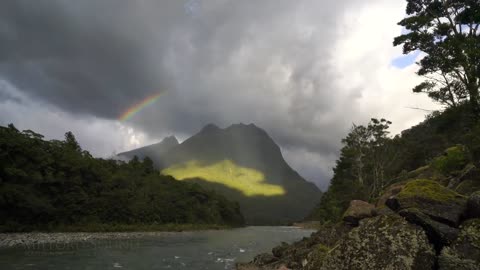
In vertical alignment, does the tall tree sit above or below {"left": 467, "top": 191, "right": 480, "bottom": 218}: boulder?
above

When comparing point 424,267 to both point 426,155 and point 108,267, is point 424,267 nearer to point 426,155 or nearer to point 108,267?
point 108,267

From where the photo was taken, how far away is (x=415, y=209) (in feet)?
37.5

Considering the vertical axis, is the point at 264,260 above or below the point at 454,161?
below

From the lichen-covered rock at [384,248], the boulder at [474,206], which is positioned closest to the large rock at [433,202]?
the boulder at [474,206]

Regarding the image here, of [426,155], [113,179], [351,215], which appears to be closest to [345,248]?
[351,215]

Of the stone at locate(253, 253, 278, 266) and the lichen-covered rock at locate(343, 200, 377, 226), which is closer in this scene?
the lichen-covered rock at locate(343, 200, 377, 226)

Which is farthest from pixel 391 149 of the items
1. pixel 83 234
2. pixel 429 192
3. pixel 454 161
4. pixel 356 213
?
pixel 83 234

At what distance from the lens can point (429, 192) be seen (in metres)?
13.1

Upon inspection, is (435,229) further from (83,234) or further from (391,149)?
(83,234)

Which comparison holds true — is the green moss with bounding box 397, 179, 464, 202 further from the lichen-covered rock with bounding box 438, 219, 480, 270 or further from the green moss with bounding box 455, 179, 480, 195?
the green moss with bounding box 455, 179, 480, 195

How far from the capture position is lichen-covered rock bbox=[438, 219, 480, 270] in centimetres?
977

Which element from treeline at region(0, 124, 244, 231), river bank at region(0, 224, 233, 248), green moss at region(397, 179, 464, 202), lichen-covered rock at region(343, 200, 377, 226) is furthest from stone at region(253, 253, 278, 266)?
treeline at region(0, 124, 244, 231)

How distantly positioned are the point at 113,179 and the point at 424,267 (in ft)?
467

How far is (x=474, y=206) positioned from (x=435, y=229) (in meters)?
1.83
